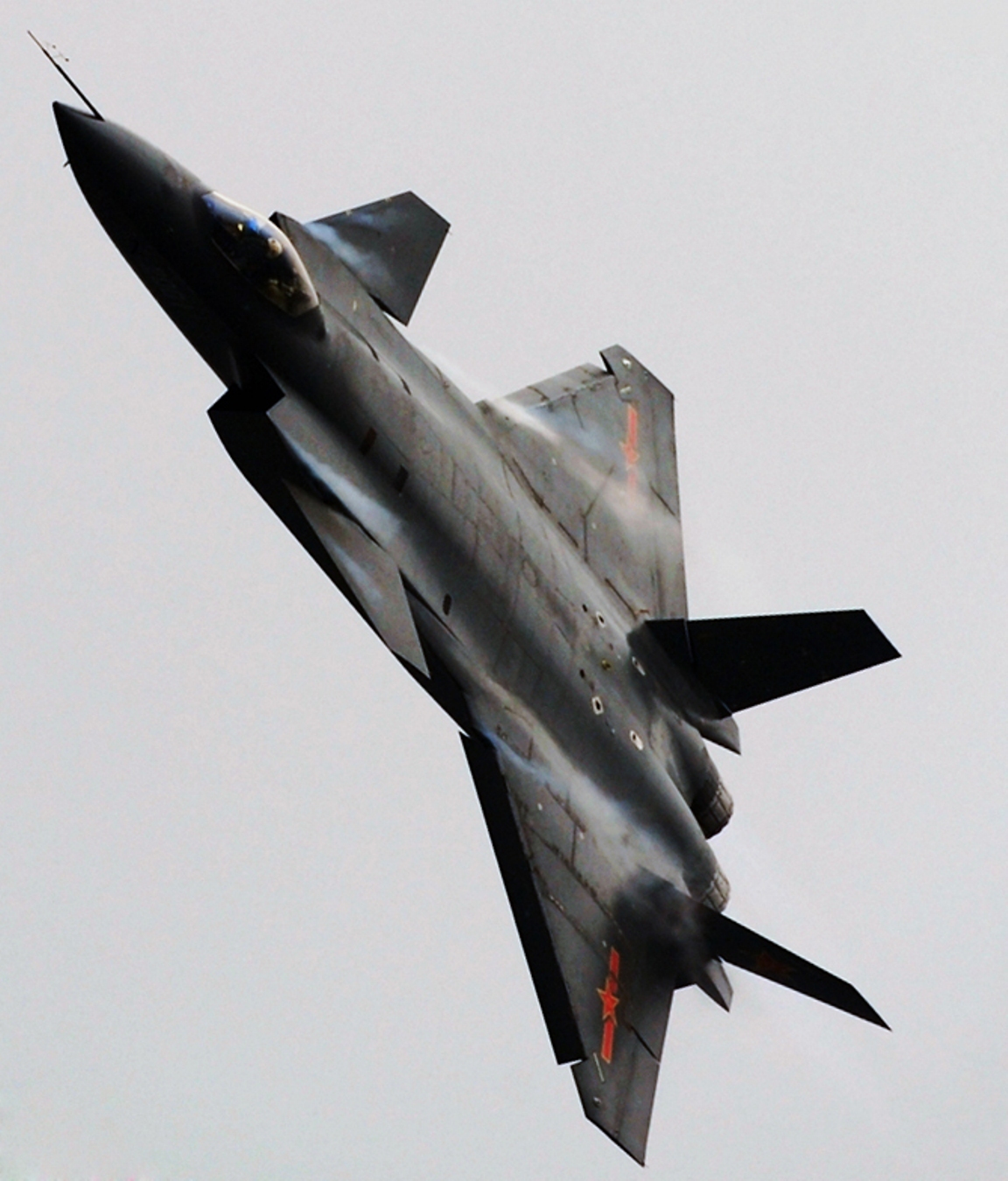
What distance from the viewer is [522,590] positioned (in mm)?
24406

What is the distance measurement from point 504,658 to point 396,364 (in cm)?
326

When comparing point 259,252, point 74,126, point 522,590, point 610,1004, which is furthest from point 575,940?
point 74,126

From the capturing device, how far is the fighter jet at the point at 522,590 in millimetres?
21734

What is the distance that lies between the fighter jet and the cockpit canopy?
2 centimetres

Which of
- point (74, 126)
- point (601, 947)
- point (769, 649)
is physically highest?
point (74, 126)

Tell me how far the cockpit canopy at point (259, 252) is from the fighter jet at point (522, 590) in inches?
0.9

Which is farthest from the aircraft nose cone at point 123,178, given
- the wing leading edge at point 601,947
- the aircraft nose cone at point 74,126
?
the wing leading edge at point 601,947

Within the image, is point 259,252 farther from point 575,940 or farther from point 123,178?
point 575,940

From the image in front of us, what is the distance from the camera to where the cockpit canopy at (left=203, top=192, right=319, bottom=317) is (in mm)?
21312

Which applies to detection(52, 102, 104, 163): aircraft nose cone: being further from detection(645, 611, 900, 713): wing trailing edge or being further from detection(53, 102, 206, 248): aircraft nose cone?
detection(645, 611, 900, 713): wing trailing edge

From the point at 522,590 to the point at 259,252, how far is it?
4.97 m

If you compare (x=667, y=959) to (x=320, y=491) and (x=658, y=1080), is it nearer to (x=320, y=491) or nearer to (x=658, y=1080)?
(x=658, y=1080)

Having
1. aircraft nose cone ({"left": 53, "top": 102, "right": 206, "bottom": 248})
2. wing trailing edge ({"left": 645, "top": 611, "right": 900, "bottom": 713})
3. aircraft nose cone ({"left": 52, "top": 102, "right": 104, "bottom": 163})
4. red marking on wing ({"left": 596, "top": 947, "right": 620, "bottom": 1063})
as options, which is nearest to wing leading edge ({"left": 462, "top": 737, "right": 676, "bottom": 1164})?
red marking on wing ({"left": 596, "top": 947, "right": 620, "bottom": 1063})

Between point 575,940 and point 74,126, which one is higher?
point 74,126
